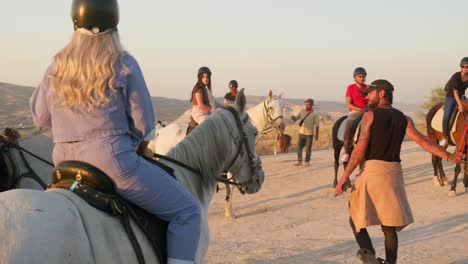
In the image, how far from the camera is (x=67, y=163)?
252cm

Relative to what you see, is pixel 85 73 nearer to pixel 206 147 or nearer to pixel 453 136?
pixel 206 147

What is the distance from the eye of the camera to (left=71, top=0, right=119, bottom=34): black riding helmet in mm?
2465

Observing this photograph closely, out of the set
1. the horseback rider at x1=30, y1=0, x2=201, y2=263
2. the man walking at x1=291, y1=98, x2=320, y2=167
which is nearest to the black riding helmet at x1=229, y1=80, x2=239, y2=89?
the man walking at x1=291, y1=98, x2=320, y2=167

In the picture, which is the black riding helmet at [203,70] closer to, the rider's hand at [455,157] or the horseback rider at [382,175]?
the horseback rider at [382,175]

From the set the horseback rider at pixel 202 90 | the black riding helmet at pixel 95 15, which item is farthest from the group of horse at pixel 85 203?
the horseback rider at pixel 202 90

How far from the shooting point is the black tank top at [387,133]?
5.08 metres

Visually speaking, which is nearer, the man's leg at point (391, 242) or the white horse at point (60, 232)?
the white horse at point (60, 232)

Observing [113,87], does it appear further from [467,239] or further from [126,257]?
[467,239]

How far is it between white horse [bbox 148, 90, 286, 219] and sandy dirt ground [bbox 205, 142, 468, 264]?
1.05 m

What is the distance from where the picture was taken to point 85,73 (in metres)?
2.41

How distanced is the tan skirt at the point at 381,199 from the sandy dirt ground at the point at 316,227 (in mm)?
1479

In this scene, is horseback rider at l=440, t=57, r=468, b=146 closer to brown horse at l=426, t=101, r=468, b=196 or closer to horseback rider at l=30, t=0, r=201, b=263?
brown horse at l=426, t=101, r=468, b=196

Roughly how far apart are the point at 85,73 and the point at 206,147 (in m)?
1.42

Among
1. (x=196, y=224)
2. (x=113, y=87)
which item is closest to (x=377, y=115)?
(x=196, y=224)
